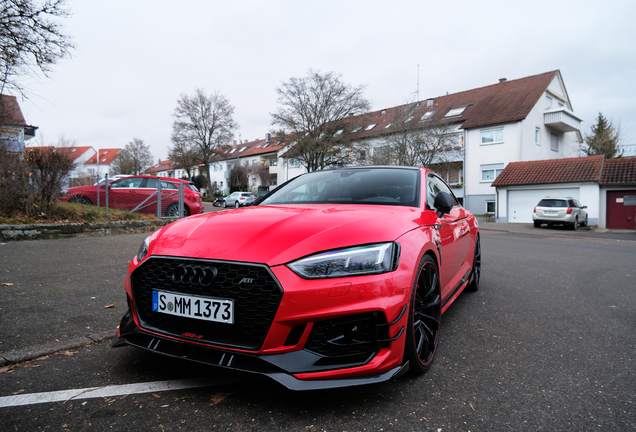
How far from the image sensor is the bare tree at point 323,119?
34750mm

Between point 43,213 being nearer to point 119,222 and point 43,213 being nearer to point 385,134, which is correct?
point 119,222

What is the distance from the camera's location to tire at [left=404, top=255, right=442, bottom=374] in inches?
93.5

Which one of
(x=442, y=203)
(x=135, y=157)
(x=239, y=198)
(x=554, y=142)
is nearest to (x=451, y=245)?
(x=442, y=203)

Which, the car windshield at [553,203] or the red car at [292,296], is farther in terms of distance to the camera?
the car windshield at [553,203]

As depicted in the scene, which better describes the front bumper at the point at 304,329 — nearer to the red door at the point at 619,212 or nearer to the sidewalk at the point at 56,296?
the sidewalk at the point at 56,296

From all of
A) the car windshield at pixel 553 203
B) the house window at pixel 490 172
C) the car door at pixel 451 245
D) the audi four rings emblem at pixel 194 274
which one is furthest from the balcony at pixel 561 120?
the audi four rings emblem at pixel 194 274

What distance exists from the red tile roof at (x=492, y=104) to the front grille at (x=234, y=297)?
99.2ft

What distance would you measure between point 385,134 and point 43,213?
1062 inches

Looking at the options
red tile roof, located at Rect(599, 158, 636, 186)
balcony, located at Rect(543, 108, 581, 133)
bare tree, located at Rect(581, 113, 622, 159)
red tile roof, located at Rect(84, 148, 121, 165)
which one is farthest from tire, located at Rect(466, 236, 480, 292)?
red tile roof, located at Rect(84, 148, 121, 165)

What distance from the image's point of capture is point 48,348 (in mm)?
2965

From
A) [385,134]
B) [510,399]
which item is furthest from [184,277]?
[385,134]

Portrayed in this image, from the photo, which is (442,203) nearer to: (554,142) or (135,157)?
(554,142)

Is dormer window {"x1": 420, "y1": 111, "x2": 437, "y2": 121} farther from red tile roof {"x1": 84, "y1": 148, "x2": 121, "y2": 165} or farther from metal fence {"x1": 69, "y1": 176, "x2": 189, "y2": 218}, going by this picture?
red tile roof {"x1": 84, "y1": 148, "x2": 121, "y2": 165}

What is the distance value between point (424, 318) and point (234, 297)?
1.26 metres
